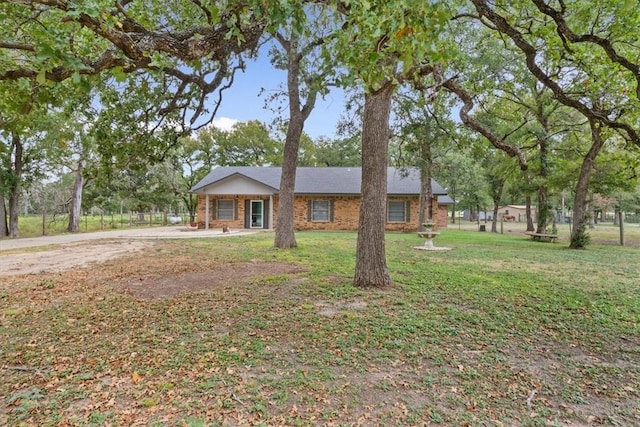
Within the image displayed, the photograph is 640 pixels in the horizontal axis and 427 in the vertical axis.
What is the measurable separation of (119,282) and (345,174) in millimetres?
18445

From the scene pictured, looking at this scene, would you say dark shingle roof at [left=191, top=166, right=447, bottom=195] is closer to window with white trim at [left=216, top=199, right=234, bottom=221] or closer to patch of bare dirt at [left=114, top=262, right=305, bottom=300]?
window with white trim at [left=216, top=199, right=234, bottom=221]

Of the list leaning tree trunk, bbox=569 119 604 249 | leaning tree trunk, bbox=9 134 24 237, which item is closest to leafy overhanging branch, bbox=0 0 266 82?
leaning tree trunk, bbox=569 119 604 249

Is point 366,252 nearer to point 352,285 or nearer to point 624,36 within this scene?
point 352,285

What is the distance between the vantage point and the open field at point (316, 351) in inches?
103

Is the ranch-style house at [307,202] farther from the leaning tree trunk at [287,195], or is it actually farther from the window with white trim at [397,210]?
the leaning tree trunk at [287,195]

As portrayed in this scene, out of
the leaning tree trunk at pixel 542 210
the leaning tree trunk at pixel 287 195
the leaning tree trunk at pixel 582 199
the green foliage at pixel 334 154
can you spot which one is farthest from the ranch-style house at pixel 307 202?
the green foliage at pixel 334 154

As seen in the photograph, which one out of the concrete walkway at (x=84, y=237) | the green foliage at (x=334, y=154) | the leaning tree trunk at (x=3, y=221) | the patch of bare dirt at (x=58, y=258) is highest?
the green foliage at (x=334, y=154)

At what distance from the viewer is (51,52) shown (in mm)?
2336

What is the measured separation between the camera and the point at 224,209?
74.5 feet

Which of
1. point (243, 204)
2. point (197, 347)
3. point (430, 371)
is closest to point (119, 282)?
point (197, 347)

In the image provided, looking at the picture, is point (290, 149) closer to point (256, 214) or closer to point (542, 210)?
point (256, 214)

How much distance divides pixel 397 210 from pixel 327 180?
479 centimetres

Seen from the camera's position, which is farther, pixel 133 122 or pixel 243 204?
pixel 243 204

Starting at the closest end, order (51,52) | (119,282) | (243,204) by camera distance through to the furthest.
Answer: (51,52) < (119,282) < (243,204)
